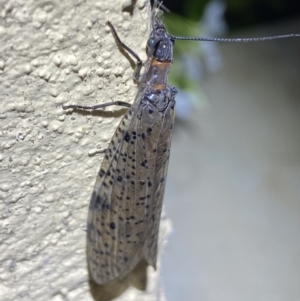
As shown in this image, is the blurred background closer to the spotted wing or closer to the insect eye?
the spotted wing

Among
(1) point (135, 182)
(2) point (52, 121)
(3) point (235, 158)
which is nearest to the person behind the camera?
(2) point (52, 121)

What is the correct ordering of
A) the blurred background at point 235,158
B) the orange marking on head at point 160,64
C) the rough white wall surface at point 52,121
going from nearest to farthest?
the rough white wall surface at point 52,121 → the orange marking on head at point 160,64 → the blurred background at point 235,158

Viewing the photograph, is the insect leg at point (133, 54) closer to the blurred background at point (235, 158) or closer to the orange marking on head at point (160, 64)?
the orange marking on head at point (160, 64)

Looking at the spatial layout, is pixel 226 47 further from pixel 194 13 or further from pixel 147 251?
pixel 147 251

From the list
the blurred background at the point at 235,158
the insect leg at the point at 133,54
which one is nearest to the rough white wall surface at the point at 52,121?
the insect leg at the point at 133,54

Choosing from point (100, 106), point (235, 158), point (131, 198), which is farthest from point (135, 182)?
point (235, 158)

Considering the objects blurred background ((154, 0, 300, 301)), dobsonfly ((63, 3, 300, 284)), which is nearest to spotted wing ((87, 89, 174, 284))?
dobsonfly ((63, 3, 300, 284))

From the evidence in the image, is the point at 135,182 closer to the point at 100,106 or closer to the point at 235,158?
the point at 100,106

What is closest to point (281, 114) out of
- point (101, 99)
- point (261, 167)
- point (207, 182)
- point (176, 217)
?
point (261, 167)
